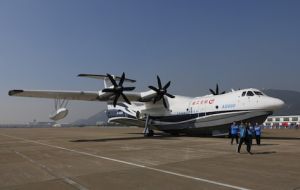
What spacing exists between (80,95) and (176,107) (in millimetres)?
8846

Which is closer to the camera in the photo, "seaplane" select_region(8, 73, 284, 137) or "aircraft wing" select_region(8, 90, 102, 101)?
"seaplane" select_region(8, 73, 284, 137)

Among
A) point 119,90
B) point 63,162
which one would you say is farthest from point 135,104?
point 63,162

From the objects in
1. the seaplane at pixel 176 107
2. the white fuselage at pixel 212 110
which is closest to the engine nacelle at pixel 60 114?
the seaplane at pixel 176 107

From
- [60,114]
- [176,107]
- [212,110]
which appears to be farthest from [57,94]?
[212,110]

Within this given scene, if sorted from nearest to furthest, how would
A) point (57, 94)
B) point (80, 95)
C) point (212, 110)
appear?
1. point (212, 110)
2. point (57, 94)
3. point (80, 95)

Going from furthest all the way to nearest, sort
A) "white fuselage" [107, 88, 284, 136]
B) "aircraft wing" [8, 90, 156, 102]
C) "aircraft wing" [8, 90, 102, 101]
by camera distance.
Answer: "aircraft wing" [8, 90, 156, 102] → "aircraft wing" [8, 90, 102, 101] → "white fuselage" [107, 88, 284, 136]

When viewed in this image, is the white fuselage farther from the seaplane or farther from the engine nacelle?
the engine nacelle

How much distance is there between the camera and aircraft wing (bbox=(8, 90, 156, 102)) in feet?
89.9

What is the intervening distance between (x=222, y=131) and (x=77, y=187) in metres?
20.8

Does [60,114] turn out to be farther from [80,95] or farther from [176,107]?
[176,107]

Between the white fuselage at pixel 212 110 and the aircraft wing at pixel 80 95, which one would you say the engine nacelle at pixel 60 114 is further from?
the white fuselage at pixel 212 110

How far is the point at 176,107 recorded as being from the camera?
30.9m

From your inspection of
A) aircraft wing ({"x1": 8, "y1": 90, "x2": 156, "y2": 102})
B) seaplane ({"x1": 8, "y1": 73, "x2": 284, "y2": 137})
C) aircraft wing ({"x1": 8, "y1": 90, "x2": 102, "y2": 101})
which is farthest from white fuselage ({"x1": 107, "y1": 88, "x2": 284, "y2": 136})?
aircraft wing ({"x1": 8, "y1": 90, "x2": 102, "y2": 101})

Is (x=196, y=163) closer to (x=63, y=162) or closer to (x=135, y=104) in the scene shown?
(x=63, y=162)
